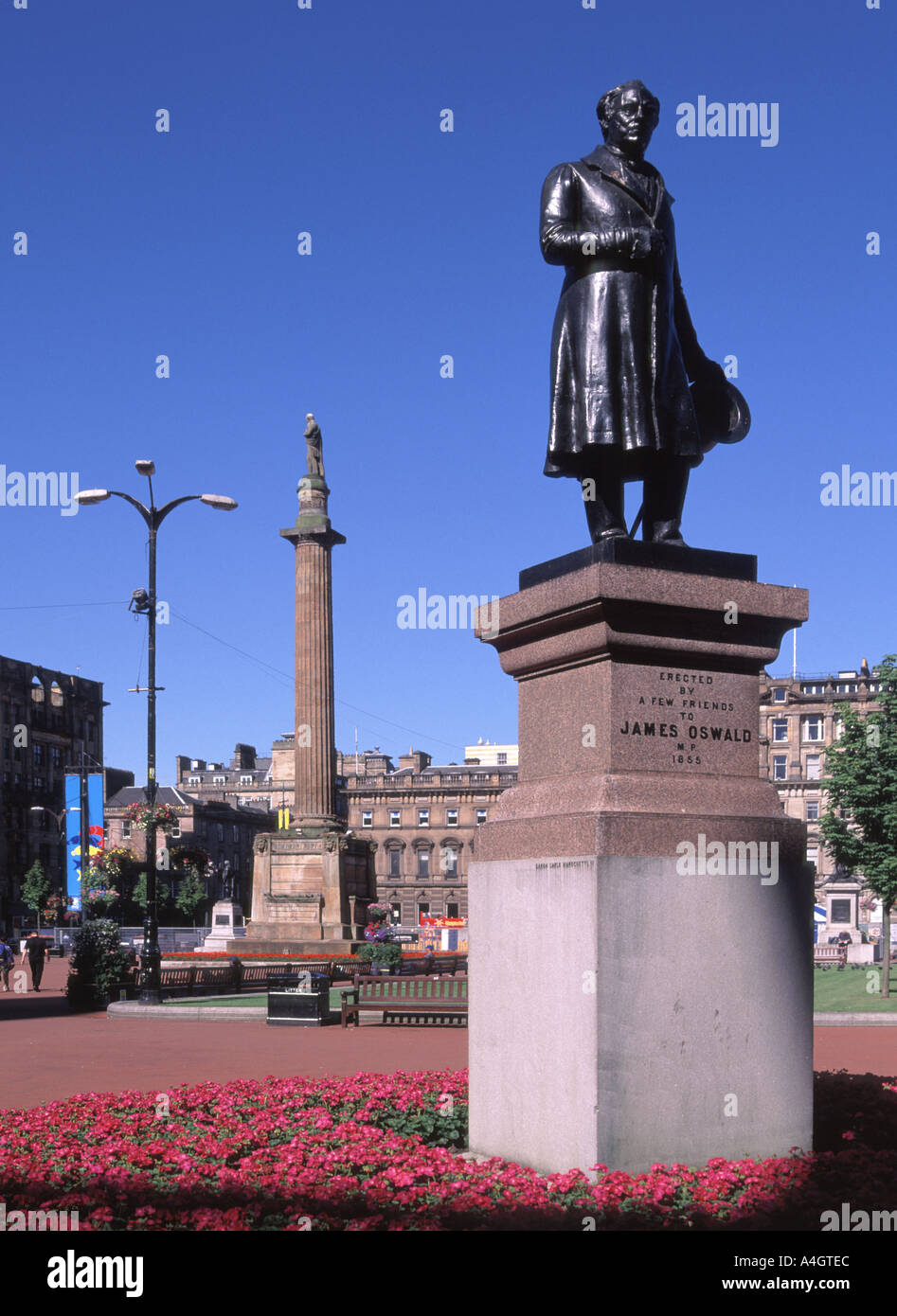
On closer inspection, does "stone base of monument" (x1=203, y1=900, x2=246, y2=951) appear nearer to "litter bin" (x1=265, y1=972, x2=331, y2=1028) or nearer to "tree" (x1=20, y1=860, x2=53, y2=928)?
"litter bin" (x1=265, y1=972, x2=331, y2=1028)

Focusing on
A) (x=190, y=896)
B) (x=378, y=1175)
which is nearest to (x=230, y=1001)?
(x=378, y=1175)

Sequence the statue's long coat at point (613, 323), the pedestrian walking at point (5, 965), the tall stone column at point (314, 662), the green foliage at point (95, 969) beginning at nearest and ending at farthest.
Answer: the statue's long coat at point (613, 323)
the green foliage at point (95, 969)
the pedestrian walking at point (5, 965)
the tall stone column at point (314, 662)

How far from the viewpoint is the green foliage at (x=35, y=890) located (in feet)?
297

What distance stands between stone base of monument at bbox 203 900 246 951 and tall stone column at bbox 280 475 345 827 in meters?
8.54

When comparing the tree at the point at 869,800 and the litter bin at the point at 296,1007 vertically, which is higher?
the tree at the point at 869,800

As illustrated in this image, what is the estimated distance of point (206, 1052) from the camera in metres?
19.4

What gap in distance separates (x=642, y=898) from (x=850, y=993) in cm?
3126

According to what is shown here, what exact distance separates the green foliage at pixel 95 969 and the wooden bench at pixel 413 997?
658 cm

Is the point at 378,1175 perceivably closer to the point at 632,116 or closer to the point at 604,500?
the point at 604,500

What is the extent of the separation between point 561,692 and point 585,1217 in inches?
114

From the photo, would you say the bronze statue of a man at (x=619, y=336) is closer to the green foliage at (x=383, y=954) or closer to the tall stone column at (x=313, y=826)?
the green foliage at (x=383, y=954)

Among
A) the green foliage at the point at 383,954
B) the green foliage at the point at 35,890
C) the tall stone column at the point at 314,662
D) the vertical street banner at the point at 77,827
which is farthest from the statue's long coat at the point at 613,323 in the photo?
the green foliage at the point at 35,890

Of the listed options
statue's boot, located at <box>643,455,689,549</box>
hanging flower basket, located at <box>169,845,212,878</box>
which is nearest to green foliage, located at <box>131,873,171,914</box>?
hanging flower basket, located at <box>169,845,212,878</box>
